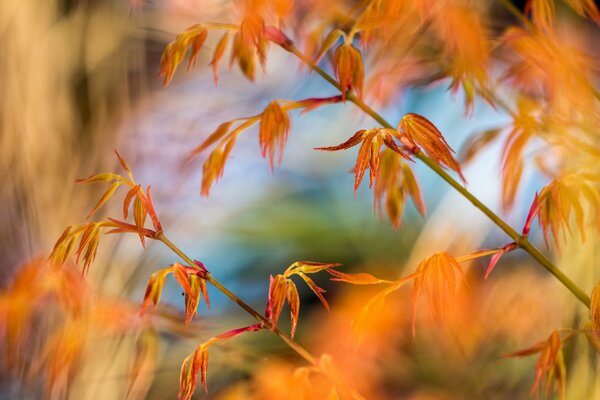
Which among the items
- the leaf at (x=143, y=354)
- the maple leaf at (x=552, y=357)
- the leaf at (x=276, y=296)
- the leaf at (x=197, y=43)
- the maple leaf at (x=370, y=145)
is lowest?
the leaf at (x=143, y=354)

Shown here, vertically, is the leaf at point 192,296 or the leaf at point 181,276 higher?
the leaf at point 181,276

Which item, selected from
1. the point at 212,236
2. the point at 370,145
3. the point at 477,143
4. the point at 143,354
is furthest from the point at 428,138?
the point at 212,236

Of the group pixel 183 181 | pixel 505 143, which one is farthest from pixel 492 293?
pixel 183 181

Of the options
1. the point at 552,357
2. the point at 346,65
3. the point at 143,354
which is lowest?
the point at 143,354

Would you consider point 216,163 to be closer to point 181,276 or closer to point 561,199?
point 181,276

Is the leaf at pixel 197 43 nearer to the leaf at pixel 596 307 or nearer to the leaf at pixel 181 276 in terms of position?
the leaf at pixel 181 276

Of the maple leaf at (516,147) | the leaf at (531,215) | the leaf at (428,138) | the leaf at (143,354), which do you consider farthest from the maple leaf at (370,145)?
the leaf at (143,354)

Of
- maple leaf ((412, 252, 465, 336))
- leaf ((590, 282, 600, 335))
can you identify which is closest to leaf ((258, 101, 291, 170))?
maple leaf ((412, 252, 465, 336))
